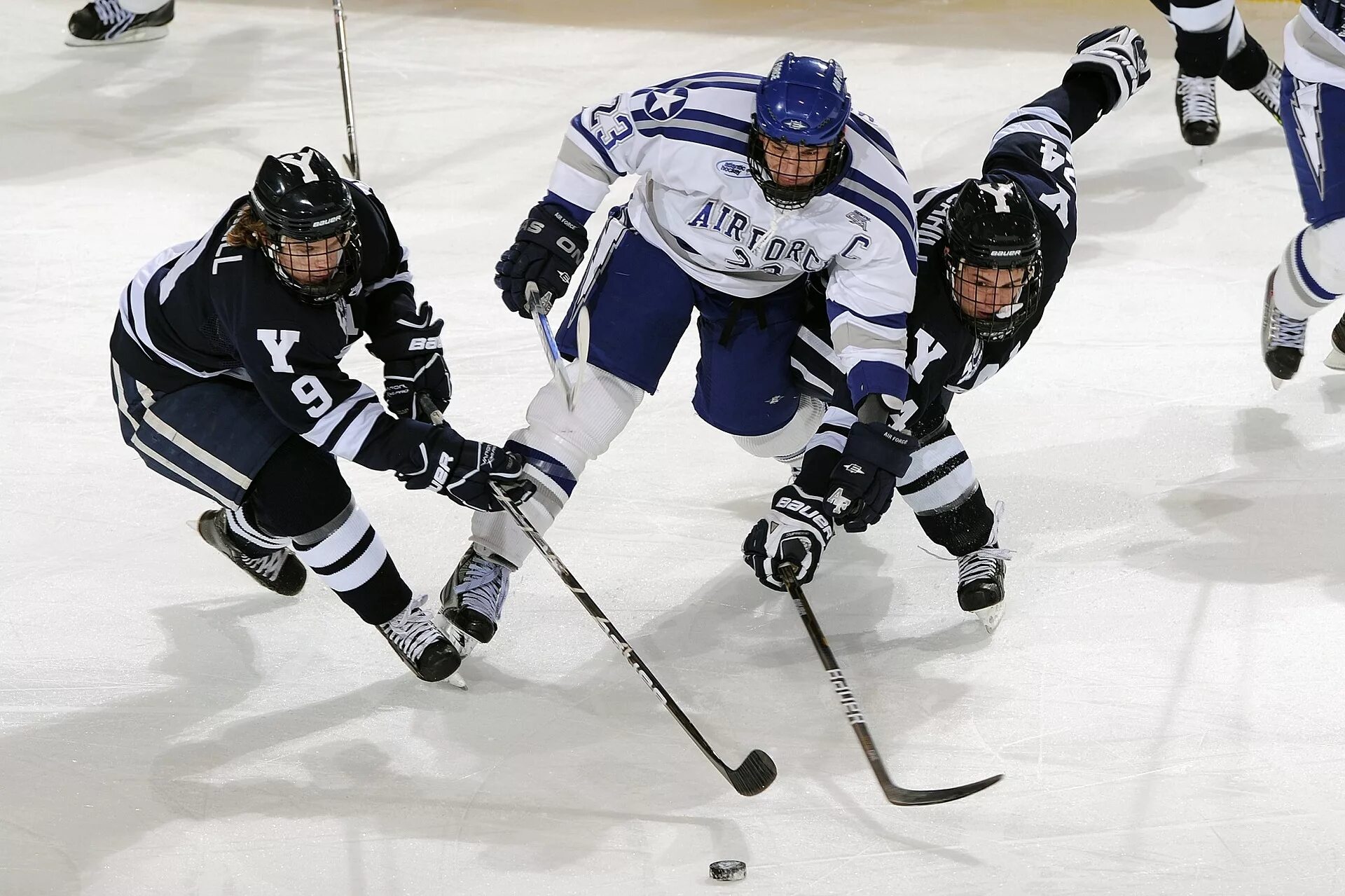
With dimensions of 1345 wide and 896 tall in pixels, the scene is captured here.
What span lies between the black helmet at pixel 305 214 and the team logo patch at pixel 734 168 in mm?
630

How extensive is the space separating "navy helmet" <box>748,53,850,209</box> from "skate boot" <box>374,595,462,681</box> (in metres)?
0.94

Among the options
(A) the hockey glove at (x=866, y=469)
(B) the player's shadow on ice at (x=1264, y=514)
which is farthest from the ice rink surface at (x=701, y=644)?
(A) the hockey glove at (x=866, y=469)

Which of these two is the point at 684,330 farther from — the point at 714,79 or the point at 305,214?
the point at 305,214

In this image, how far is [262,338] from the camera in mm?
2320

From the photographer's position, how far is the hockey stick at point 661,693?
2312 mm

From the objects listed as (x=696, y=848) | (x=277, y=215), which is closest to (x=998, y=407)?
(x=696, y=848)

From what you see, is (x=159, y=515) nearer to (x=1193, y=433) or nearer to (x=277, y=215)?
(x=277, y=215)

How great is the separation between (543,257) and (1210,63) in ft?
6.97

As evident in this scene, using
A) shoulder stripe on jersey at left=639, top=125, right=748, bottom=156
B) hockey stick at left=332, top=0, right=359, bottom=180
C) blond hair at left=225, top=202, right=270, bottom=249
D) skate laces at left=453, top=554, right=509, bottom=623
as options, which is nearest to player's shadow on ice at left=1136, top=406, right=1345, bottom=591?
shoulder stripe on jersey at left=639, top=125, right=748, bottom=156

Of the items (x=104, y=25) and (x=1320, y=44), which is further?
(x=104, y=25)

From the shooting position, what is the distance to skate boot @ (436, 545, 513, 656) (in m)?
2.63

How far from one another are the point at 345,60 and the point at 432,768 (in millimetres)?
2813

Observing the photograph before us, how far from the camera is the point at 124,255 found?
422cm

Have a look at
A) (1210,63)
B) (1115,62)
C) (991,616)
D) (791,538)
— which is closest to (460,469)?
(791,538)
